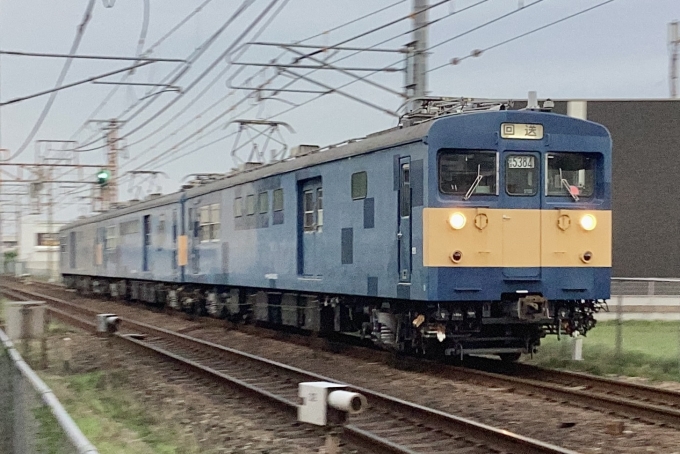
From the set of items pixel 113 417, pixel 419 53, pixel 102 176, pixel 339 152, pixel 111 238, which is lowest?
pixel 113 417

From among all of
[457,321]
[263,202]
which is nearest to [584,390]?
[457,321]

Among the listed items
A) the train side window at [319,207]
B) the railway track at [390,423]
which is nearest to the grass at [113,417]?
the railway track at [390,423]

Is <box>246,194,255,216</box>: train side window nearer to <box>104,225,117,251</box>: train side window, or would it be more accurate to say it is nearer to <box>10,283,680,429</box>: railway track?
<box>10,283,680,429</box>: railway track

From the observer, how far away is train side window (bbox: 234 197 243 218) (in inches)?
771

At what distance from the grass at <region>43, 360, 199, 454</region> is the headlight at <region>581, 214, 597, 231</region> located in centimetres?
584

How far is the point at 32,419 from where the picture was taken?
5801 mm

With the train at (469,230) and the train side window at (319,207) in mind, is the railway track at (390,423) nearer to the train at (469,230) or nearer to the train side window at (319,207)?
the train at (469,230)

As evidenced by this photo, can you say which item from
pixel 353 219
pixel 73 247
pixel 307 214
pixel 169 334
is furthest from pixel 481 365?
pixel 73 247

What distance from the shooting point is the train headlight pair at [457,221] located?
1200 cm

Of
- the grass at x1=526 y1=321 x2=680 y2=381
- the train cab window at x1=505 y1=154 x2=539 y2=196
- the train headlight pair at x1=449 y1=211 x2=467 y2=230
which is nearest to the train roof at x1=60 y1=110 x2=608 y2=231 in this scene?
the train cab window at x1=505 y1=154 x2=539 y2=196

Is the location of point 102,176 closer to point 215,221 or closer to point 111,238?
point 111,238

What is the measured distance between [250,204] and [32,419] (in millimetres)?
13257

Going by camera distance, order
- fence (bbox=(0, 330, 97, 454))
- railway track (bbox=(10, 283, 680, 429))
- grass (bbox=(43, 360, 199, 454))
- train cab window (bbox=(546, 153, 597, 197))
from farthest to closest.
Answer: train cab window (bbox=(546, 153, 597, 197)) < railway track (bbox=(10, 283, 680, 429)) < grass (bbox=(43, 360, 199, 454)) < fence (bbox=(0, 330, 97, 454))

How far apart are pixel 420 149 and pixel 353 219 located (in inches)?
87.7
